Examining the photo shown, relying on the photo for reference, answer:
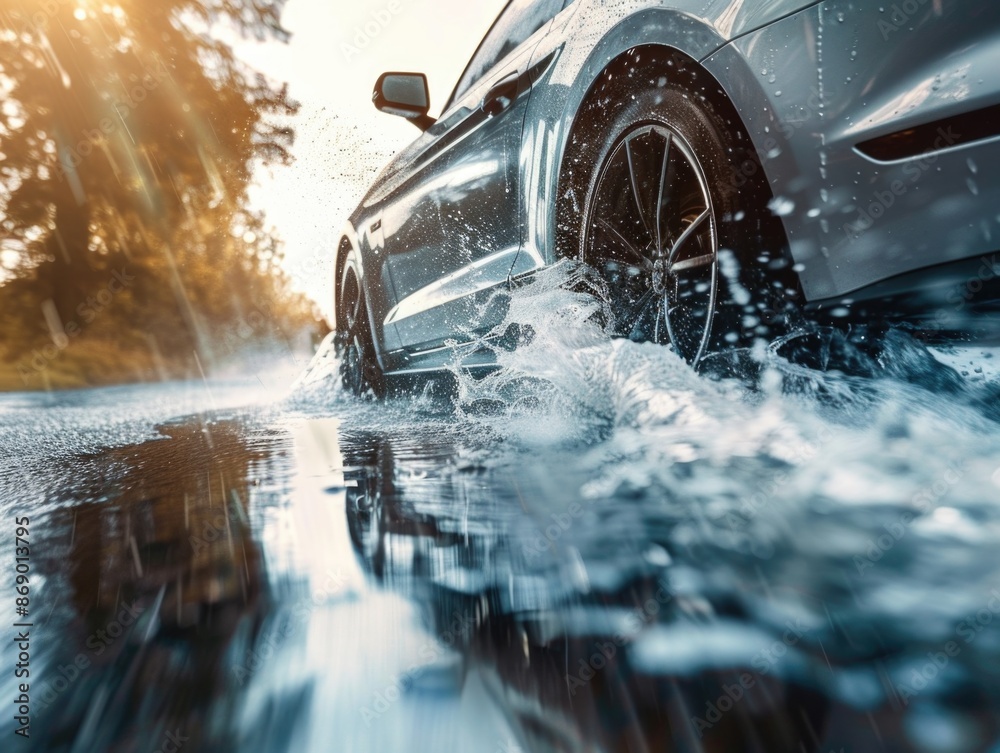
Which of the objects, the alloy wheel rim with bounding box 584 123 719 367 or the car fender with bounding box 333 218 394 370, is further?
the car fender with bounding box 333 218 394 370

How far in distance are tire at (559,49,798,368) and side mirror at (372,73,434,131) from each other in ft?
4.12

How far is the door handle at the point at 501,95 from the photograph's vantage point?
95.1 inches

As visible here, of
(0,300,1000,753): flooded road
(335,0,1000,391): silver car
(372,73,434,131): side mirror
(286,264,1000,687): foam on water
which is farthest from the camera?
(372,73,434,131): side mirror

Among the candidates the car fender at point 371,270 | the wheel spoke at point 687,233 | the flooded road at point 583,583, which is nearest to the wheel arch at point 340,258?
the car fender at point 371,270

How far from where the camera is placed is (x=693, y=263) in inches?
74.1

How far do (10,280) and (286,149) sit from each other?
14.8ft

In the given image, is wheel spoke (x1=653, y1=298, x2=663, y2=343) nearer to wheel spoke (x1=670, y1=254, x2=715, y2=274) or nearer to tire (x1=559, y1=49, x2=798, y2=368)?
tire (x1=559, y1=49, x2=798, y2=368)

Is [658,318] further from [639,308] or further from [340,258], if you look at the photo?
[340,258]

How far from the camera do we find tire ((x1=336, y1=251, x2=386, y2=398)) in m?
3.98

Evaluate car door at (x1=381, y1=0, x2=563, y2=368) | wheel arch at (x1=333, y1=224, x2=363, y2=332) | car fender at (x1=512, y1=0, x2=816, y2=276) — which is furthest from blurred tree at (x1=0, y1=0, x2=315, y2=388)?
car fender at (x1=512, y1=0, x2=816, y2=276)

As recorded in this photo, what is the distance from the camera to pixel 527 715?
805 millimetres

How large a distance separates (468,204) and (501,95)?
1.34 feet

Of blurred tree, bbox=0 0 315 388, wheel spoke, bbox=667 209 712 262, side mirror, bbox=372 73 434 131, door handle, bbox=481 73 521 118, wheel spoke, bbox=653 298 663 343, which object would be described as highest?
blurred tree, bbox=0 0 315 388

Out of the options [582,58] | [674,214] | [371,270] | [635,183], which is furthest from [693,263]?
[371,270]
